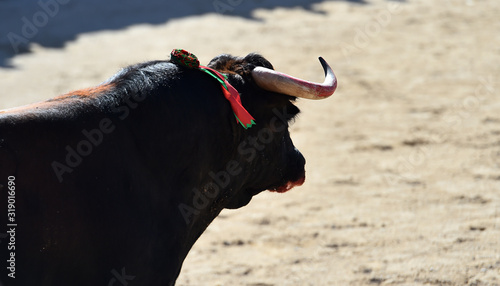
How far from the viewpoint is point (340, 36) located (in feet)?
35.8

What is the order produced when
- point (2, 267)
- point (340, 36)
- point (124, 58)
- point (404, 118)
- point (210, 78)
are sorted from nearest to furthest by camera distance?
point (2, 267)
point (210, 78)
point (404, 118)
point (124, 58)
point (340, 36)

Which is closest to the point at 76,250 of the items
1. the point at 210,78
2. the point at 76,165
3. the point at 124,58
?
the point at 76,165

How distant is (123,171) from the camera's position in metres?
2.88

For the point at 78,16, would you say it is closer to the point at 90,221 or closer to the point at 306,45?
the point at 306,45

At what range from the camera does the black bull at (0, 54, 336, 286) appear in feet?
8.68

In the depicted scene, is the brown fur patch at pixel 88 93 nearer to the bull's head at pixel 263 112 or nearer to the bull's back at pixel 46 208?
A: the bull's back at pixel 46 208

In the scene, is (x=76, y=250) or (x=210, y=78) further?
(x=210, y=78)

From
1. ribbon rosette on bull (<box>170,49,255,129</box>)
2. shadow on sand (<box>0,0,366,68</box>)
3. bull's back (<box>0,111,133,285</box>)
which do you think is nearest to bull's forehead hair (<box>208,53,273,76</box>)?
ribbon rosette on bull (<box>170,49,255,129</box>)

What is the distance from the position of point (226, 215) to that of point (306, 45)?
16.9ft

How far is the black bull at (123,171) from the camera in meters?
2.64

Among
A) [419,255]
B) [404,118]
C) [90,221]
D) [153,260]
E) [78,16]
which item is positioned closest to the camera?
[90,221]

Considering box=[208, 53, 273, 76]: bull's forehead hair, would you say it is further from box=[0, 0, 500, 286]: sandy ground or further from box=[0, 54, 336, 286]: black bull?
box=[0, 0, 500, 286]: sandy ground

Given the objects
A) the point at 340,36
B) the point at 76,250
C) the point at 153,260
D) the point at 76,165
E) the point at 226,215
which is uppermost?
the point at 76,165

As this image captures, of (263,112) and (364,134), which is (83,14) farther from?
(263,112)
